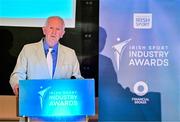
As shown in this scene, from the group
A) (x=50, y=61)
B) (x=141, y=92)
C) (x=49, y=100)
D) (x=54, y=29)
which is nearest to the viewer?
(x=49, y=100)

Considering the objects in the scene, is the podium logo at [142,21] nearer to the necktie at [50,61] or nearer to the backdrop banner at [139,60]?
the backdrop banner at [139,60]

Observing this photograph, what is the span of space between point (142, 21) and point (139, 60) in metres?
0.42

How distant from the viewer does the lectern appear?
2.63 meters

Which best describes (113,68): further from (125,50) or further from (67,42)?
(67,42)

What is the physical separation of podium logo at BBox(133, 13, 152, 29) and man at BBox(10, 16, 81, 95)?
2.74 ft

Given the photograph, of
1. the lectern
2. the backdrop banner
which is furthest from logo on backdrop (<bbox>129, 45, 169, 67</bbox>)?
the lectern

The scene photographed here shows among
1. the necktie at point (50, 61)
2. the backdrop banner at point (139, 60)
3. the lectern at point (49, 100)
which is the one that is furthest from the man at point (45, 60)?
the lectern at point (49, 100)

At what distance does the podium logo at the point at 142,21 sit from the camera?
12.4 feet

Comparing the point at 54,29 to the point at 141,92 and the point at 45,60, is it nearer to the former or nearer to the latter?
the point at 45,60

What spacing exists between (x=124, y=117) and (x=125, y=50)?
0.72 meters

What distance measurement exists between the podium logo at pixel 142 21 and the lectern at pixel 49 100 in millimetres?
1408

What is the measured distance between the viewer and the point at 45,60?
3426 millimetres

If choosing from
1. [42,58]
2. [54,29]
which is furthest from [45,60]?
[54,29]

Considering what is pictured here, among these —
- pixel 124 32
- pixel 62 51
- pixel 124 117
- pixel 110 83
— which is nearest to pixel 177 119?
pixel 124 117
